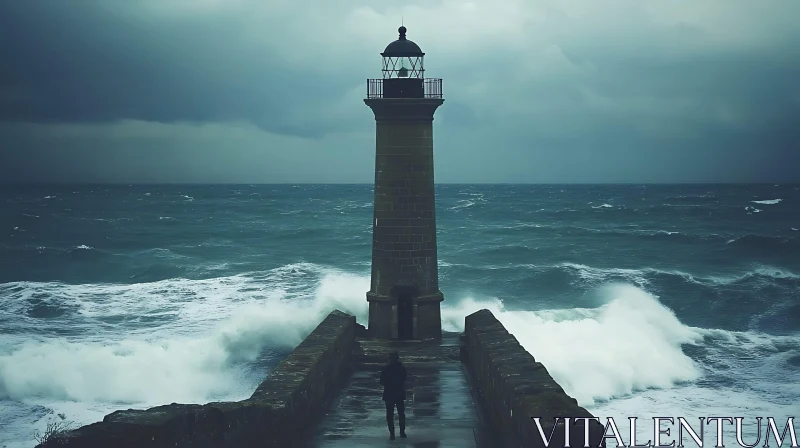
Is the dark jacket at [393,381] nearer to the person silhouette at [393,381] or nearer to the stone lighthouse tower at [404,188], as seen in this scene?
the person silhouette at [393,381]

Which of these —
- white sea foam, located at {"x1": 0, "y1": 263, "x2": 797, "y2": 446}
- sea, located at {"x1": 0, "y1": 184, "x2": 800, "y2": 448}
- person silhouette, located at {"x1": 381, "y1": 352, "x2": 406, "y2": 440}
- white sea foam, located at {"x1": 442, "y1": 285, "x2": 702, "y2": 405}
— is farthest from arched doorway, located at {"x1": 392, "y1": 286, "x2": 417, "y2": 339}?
white sea foam, located at {"x1": 442, "y1": 285, "x2": 702, "y2": 405}

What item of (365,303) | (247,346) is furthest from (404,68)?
(365,303)

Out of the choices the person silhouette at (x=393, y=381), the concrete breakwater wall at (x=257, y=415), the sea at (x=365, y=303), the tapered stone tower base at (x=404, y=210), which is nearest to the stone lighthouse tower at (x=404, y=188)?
the tapered stone tower base at (x=404, y=210)

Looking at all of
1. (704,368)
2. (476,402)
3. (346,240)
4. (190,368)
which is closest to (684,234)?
(346,240)

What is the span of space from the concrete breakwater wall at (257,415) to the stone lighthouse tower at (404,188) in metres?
1.22

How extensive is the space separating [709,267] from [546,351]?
18.9m

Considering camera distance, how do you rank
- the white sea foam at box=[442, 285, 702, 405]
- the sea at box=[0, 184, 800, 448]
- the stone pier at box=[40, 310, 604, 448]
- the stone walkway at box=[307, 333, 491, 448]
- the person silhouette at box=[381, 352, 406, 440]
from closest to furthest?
the stone pier at box=[40, 310, 604, 448] → the person silhouette at box=[381, 352, 406, 440] → the stone walkway at box=[307, 333, 491, 448] → the sea at box=[0, 184, 800, 448] → the white sea foam at box=[442, 285, 702, 405]

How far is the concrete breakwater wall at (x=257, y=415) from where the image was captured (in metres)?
5.53

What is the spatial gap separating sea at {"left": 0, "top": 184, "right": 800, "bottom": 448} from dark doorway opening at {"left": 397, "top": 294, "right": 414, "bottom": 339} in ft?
13.1

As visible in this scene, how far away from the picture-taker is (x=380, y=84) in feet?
44.5

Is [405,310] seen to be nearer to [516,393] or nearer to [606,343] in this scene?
[516,393]

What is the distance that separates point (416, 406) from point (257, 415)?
130 inches

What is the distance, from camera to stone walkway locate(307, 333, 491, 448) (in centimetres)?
907

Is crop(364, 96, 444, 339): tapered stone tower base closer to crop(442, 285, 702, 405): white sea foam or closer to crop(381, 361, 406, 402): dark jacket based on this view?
crop(381, 361, 406, 402): dark jacket
